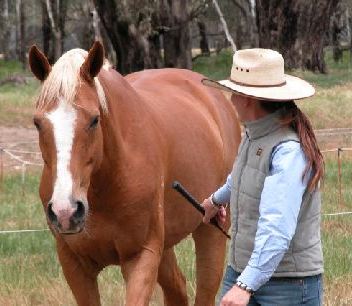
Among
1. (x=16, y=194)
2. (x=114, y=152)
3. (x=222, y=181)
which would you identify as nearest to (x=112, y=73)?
(x=114, y=152)

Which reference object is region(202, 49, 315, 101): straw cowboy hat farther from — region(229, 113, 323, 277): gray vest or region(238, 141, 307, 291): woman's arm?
region(238, 141, 307, 291): woman's arm

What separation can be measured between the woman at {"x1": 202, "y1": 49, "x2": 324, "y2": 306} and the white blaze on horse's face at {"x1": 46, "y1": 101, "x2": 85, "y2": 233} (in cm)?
70

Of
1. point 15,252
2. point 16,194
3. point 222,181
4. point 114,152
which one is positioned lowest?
point 16,194

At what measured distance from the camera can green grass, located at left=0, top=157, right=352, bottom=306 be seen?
22.1ft

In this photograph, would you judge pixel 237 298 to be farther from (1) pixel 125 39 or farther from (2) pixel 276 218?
(1) pixel 125 39

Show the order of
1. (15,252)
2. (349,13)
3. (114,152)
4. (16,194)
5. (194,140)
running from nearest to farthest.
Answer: (114,152), (194,140), (15,252), (16,194), (349,13)

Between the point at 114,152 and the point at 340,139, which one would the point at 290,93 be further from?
the point at 340,139

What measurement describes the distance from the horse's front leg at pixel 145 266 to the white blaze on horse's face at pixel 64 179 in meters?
0.91

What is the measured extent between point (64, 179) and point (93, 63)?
2.44 feet

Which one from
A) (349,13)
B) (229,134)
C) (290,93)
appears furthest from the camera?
(349,13)

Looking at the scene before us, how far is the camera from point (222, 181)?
6.87 metres

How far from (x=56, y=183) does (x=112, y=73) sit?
129 cm

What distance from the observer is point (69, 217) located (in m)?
4.32

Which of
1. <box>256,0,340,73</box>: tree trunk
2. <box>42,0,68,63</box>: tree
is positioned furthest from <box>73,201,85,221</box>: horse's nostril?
<box>42,0,68,63</box>: tree
